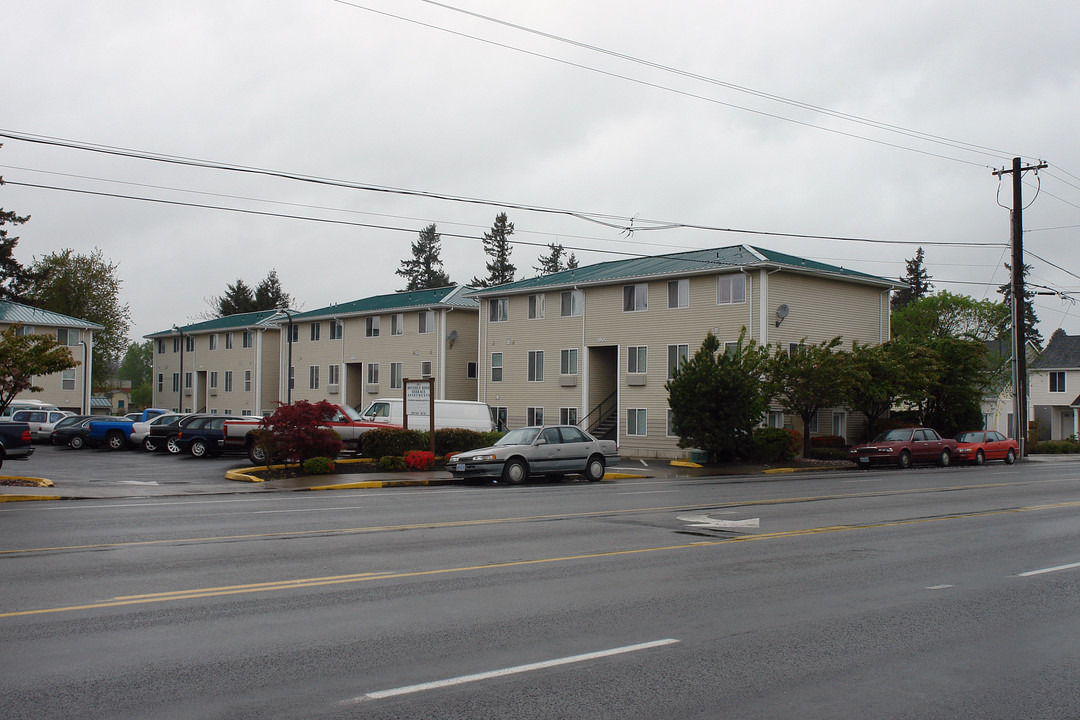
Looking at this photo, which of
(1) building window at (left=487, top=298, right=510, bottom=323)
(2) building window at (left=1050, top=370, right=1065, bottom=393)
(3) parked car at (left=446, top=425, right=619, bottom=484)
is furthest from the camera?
(2) building window at (left=1050, top=370, right=1065, bottom=393)

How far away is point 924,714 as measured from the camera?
5672 mm

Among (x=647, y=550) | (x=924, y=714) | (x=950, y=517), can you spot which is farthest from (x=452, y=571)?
(x=950, y=517)

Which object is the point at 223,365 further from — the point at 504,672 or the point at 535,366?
the point at 504,672

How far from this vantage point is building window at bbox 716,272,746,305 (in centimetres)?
3825

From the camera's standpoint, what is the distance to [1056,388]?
6738 cm

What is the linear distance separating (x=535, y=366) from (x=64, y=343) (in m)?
32.1

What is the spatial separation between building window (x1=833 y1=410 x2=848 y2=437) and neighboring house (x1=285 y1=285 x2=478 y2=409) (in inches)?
779

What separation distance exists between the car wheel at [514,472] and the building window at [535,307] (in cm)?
2282

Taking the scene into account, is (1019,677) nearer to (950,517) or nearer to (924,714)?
(924,714)

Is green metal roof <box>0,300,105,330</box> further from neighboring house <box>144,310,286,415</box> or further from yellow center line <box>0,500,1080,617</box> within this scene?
yellow center line <box>0,500,1080,617</box>

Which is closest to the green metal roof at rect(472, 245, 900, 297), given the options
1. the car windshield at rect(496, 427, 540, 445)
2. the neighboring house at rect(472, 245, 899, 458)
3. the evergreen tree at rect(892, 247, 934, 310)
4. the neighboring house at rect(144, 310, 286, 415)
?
the neighboring house at rect(472, 245, 899, 458)

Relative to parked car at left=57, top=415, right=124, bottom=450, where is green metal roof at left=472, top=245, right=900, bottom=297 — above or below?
above

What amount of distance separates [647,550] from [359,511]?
6.81 metres

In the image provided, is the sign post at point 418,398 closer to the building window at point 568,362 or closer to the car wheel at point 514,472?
the car wheel at point 514,472
